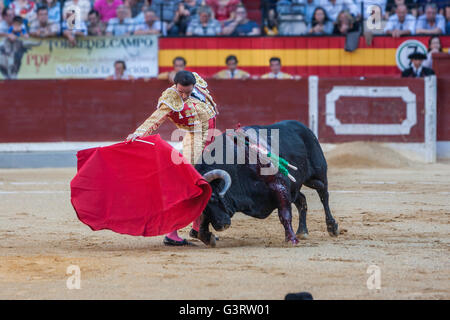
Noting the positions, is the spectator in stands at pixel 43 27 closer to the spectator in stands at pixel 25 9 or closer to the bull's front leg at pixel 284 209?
the spectator in stands at pixel 25 9

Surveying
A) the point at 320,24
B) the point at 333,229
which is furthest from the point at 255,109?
the point at 333,229

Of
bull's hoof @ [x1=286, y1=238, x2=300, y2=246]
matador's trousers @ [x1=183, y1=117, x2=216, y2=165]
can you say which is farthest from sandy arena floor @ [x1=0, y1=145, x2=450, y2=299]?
matador's trousers @ [x1=183, y1=117, x2=216, y2=165]

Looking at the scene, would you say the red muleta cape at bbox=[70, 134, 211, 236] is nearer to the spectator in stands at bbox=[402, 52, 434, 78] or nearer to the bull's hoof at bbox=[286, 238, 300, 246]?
the bull's hoof at bbox=[286, 238, 300, 246]

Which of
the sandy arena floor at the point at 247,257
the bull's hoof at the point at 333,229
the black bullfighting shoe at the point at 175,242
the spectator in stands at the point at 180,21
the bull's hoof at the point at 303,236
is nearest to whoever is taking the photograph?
the sandy arena floor at the point at 247,257

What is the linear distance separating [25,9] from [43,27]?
1.82 feet

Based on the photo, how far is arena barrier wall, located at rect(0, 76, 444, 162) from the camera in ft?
34.1

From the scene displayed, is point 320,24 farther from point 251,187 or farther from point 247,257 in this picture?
point 247,257

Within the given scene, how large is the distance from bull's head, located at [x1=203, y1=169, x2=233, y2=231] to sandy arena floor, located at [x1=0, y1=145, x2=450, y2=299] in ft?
0.52

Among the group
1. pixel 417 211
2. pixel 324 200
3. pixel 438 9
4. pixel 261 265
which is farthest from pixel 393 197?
pixel 438 9

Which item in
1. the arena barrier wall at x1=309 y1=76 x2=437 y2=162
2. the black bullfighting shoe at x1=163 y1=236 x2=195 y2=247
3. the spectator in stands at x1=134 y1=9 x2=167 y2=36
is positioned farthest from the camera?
the spectator in stands at x1=134 y1=9 x2=167 y2=36

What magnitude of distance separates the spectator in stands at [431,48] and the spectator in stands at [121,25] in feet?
12.7

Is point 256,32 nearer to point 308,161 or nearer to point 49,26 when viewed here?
point 49,26

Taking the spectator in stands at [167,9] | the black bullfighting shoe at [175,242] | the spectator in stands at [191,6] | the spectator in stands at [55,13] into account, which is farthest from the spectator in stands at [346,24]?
the black bullfighting shoe at [175,242]

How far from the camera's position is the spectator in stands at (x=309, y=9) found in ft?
35.5
